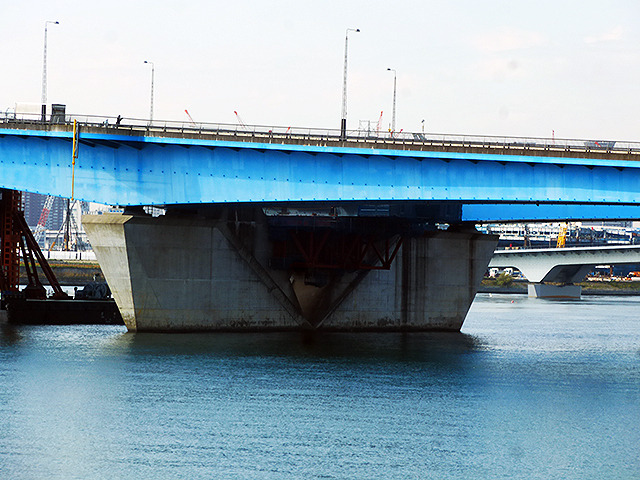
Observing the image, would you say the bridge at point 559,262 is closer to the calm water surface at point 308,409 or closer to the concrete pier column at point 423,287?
the concrete pier column at point 423,287

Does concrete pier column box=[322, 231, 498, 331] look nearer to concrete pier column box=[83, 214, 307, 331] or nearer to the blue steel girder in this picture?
concrete pier column box=[83, 214, 307, 331]

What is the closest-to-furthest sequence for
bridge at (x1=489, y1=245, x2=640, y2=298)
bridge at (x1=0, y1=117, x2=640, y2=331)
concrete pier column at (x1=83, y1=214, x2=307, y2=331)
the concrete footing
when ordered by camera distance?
bridge at (x1=0, y1=117, x2=640, y2=331) < concrete pier column at (x1=83, y1=214, x2=307, y2=331) < bridge at (x1=489, y1=245, x2=640, y2=298) < the concrete footing

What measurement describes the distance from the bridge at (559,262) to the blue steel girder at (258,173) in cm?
10255

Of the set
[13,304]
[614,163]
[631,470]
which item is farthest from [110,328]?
[631,470]

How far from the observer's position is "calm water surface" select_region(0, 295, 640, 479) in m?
34.5

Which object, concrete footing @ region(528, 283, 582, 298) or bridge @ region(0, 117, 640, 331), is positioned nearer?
bridge @ region(0, 117, 640, 331)

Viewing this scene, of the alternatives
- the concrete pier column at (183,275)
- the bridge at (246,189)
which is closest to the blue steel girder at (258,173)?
the bridge at (246,189)

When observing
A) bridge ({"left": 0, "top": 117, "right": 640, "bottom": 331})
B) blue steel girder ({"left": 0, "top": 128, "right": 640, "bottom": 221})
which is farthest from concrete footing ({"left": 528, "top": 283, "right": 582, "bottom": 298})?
blue steel girder ({"left": 0, "top": 128, "right": 640, "bottom": 221})

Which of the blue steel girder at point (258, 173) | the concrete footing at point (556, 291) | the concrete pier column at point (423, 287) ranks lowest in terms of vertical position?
the concrete footing at point (556, 291)

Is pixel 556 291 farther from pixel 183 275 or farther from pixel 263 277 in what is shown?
pixel 183 275

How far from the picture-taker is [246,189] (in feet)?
218

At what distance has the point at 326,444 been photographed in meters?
37.4

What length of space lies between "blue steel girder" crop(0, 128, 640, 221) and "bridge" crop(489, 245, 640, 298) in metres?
103

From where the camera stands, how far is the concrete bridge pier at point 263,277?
70.4 meters
